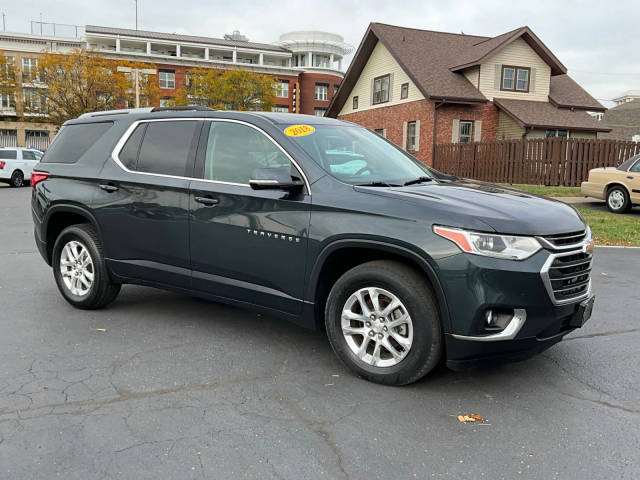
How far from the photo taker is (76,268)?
532 centimetres

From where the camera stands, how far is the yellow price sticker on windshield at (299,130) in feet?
13.8

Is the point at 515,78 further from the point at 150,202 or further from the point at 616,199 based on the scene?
the point at 150,202

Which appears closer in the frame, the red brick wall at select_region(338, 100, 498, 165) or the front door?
the front door

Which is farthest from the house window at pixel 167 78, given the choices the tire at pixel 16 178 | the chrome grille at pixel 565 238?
the chrome grille at pixel 565 238

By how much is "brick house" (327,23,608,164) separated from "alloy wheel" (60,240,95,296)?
79.7 ft

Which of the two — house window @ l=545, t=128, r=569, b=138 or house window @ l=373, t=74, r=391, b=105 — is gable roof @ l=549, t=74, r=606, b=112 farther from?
house window @ l=373, t=74, r=391, b=105

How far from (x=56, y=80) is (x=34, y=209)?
4012 centimetres

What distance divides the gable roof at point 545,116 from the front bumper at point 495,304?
25.6 meters

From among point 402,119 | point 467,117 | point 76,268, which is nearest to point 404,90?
point 402,119

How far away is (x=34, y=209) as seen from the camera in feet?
18.8

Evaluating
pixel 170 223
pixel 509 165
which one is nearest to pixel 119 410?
pixel 170 223

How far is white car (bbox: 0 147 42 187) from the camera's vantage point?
77.4 feet

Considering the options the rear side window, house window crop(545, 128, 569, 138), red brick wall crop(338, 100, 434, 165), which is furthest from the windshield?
house window crop(545, 128, 569, 138)

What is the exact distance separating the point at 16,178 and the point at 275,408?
24624 millimetres
